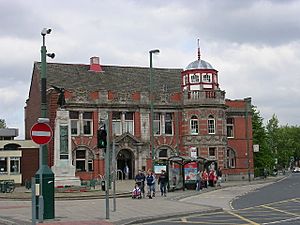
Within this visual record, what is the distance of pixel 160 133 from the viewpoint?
2260 inches

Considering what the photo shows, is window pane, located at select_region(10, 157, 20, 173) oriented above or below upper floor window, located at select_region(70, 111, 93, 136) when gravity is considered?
below

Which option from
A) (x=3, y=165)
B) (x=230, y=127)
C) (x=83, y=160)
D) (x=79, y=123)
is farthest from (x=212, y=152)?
(x=3, y=165)

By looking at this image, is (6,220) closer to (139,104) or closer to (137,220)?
(137,220)

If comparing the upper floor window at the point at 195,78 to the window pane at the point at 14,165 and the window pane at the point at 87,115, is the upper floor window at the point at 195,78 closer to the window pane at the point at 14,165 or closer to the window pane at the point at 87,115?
the window pane at the point at 87,115

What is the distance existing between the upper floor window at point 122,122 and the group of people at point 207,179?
12918 mm

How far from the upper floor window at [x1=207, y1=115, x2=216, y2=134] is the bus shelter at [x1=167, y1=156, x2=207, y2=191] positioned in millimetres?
15738

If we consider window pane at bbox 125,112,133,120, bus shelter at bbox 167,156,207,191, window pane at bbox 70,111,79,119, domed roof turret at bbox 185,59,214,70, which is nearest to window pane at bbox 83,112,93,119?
window pane at bbox 70,111,79,119

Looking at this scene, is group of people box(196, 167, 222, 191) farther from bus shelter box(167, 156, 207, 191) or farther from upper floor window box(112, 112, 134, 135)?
upper floor window box(112, 112, 134, 135)

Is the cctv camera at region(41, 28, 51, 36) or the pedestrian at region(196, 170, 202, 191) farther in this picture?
the pedestrian at region(196, 170, 202, 191)

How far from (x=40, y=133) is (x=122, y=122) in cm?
4017

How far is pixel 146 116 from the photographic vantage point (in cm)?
5662

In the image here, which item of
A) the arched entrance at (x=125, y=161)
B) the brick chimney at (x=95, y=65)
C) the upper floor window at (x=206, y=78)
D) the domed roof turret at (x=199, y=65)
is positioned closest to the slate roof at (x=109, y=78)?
the brick chimney at (x=95, y=65)

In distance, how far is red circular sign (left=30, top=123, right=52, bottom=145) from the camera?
1530 centimetres

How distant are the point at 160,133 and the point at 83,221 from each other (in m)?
38.7
